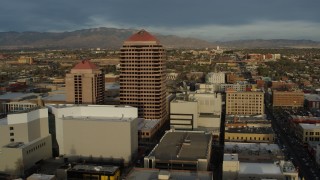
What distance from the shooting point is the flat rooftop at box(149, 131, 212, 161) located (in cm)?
3966

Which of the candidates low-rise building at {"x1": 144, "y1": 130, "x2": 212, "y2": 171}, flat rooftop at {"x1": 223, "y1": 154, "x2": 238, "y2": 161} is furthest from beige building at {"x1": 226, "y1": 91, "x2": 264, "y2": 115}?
flat rooftop at {"x1": 223, "y1": 154, "x2": 238, "y2": 161}

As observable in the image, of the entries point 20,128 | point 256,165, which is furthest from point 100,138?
point 256,165

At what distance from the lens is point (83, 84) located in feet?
204

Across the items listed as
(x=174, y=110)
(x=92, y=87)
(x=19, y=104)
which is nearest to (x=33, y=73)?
(x=19, y=104)

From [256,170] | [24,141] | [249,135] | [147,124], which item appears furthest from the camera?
[147,124]

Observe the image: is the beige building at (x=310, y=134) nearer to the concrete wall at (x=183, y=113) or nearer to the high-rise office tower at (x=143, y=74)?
the concrete wall at (x=183, y=113)

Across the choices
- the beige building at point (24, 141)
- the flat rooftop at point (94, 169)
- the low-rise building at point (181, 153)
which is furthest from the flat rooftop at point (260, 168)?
the beige building at point (24, 141)

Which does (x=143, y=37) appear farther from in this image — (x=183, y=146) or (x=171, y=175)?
(x=171, y=175)

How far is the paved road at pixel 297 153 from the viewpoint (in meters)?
43.4

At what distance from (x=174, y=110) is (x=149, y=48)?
9.97 m

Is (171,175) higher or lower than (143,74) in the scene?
lower

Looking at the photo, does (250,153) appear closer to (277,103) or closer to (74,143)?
(74,143)

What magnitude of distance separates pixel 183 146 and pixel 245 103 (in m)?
30.3

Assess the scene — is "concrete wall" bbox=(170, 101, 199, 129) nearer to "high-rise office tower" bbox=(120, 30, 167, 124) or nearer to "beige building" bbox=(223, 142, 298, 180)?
"high-rise office tower" bbox=(120, 30, 167, 124)
